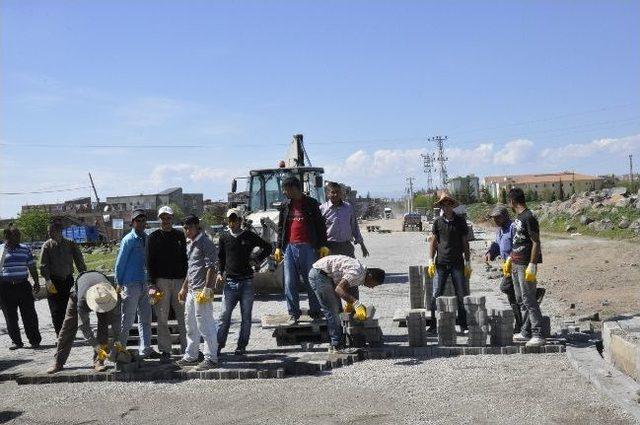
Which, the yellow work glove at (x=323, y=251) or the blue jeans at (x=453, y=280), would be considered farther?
the blue jeans at (x=453, y=280)

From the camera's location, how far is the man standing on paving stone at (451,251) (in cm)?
964

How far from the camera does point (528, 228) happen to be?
28.2 ft

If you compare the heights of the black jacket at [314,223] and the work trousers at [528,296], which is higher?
A: the black jacket at [314,223]

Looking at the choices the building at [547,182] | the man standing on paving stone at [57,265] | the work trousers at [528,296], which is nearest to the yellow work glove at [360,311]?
the work trousers at [528,296]

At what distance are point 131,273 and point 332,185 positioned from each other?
2.91 meters

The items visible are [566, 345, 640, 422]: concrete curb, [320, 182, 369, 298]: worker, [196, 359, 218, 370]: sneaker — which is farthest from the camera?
[320, 182, 369, 298]: worker

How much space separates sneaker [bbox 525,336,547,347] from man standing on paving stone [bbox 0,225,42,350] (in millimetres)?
7184

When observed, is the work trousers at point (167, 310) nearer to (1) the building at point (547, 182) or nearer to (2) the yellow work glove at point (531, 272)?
(2) the yellow work glove at point (531, 272)

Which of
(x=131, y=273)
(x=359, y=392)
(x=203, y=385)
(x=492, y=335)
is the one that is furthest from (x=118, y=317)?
(x=492, y=335)

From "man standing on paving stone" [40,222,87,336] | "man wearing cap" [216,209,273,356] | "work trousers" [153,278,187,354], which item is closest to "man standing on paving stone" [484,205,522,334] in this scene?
"man wearing cap" [216,209,273,356]

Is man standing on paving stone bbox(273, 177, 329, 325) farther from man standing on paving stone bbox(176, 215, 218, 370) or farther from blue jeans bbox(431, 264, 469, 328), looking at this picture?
blue jeans bbox(431, 264, 469, 328)

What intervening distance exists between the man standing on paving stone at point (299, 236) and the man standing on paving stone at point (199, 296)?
1.22 meters

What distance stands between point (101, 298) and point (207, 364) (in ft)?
4.68

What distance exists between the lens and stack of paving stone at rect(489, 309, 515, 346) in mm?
8633
